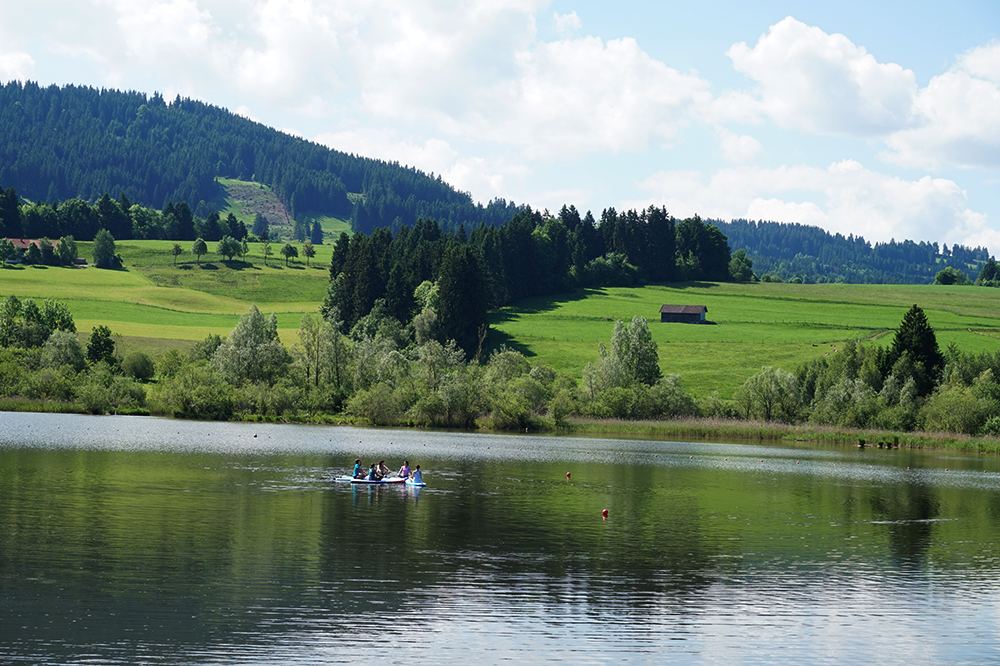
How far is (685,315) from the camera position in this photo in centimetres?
19450

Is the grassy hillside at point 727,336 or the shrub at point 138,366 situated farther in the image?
the grassy hillside at point 727,336

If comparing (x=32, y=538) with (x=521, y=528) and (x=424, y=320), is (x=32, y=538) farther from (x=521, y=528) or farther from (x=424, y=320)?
(x=424, y=320)

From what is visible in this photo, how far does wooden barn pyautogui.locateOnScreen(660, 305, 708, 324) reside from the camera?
19388 centimetres

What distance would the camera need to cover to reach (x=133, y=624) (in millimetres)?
26500

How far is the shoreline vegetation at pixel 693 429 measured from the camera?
115500 millimetres

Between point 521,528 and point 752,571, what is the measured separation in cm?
1206

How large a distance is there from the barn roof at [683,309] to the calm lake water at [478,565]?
120 metres

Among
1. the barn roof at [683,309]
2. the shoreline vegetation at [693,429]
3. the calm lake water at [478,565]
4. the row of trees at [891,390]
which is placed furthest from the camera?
the barn roof at [683,309]

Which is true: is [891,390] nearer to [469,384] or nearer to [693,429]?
[693,429]

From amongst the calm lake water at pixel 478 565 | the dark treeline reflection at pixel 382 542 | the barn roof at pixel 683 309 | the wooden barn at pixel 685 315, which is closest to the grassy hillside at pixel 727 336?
the wooden barn at pixel 685 315

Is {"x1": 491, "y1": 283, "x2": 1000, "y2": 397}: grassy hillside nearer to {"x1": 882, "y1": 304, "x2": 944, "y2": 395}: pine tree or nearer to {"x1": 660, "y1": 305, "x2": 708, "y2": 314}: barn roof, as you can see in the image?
{"x1": 660, "y1": 305, "x2": 708, "y2": 314}: barn roof

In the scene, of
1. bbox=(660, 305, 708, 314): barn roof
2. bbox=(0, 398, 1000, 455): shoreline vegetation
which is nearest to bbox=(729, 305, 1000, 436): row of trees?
bbox=(0, 398, 1000, 455): shoreline vegetation

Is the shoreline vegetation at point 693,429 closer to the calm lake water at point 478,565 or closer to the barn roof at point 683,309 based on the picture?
the calm lake water at point 478,565

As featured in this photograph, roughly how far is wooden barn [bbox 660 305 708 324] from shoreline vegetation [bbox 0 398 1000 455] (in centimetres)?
6925
